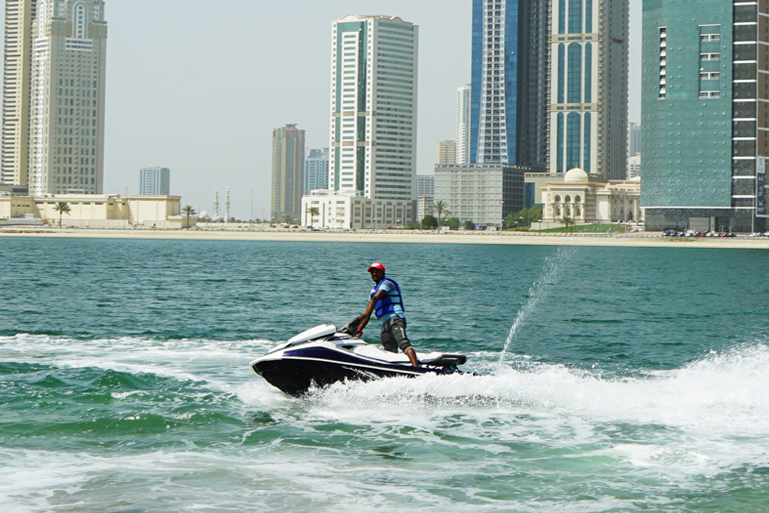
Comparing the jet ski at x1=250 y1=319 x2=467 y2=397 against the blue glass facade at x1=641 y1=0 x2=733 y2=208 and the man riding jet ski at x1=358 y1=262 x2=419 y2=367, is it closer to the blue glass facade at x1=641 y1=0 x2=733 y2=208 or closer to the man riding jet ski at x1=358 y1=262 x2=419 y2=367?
the man riding jet ski at x1=358 y1=262 x2=419 y2=367

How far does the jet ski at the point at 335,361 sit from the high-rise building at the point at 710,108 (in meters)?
170

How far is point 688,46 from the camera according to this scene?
174875 mm

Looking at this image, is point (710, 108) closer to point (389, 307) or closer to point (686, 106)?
point (686, 106)

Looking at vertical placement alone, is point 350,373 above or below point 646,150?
below

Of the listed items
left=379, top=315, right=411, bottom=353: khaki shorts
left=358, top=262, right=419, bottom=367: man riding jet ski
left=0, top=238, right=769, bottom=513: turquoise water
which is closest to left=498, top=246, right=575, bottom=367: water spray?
left=0, top=238, right=769, bottom=513: turquoise water

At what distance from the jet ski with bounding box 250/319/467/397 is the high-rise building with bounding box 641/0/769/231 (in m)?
170

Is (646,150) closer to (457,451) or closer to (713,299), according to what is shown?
(713,299)

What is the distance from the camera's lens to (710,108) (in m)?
174

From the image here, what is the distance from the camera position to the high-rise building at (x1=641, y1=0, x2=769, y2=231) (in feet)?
566

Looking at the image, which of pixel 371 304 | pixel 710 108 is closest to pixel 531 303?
pixel 371 304

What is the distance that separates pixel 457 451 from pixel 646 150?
179134 millimetres

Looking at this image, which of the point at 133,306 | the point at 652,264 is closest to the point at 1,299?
the point at 133,306

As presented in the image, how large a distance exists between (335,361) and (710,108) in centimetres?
17150

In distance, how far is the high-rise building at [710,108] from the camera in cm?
17250
